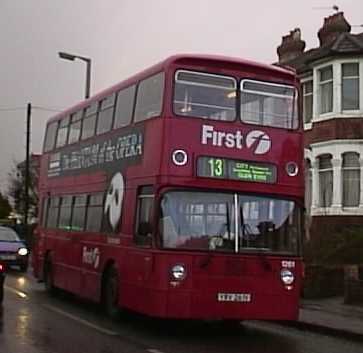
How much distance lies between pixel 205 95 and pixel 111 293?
4.17m

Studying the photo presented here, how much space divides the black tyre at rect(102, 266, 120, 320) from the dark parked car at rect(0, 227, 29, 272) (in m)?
13.7

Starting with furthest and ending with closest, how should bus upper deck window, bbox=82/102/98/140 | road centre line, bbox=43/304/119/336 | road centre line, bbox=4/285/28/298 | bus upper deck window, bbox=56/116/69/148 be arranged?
road centre line, bbox=4/285/28/298
bus upper deck window, bbox=56/116/69/148
bus upper deck window, bbox=82/102/98/140
road centre line, bbox=43/304/119/336

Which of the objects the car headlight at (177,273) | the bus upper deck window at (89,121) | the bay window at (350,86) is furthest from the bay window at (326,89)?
the car headlight at (177,273)

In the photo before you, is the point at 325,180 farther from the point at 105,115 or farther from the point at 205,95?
the point at 205,95

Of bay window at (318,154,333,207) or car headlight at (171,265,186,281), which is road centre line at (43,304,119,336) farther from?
bay window at (318,154,333,207)

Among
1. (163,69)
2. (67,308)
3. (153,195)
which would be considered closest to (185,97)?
(163,69)

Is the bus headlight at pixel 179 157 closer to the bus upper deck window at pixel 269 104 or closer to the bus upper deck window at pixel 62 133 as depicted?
the bus upper deck window at pixel 269 104

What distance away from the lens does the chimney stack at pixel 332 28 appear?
36.8 m

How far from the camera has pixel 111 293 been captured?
15.8 m

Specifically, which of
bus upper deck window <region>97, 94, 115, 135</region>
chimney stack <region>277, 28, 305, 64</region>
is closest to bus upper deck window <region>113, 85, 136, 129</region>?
bus upper deck window <region>97, 94, 115, 135</region>

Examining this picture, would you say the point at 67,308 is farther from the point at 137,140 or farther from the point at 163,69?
the point at 163,69

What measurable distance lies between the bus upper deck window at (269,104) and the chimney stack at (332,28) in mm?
22666

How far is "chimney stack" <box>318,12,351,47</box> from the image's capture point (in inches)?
1451

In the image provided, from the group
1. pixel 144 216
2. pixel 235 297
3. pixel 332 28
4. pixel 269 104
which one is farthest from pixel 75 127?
pixel 332 28
